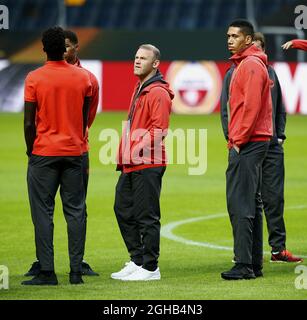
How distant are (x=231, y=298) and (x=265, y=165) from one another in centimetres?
291

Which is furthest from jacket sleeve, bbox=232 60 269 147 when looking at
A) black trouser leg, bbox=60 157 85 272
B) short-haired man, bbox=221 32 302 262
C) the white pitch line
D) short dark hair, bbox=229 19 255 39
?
the white pitch line

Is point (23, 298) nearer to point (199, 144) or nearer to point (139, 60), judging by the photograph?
point (139, 60)

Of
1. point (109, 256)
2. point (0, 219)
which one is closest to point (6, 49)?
point (0, 219)

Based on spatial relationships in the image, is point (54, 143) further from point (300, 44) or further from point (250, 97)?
point (300, 44)

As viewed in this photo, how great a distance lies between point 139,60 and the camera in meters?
10.1

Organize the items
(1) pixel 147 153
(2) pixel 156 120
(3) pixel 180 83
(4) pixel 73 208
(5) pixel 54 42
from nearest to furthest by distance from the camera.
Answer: (5) pixel 54 42 → (4) pixel 73 208 → (2) pixel 156 120 → (1) pixel 147 153 → (3) pixel 180 83

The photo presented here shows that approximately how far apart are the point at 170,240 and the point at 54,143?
3.53 metres

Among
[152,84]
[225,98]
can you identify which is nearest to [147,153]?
[152,84]

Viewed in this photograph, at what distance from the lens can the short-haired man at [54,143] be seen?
956 cm

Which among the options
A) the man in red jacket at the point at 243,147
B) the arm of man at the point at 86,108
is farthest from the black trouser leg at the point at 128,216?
the man in red jacket at the point at 243,147

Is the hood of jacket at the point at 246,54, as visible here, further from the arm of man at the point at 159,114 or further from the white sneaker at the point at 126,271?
the white sneaker at the point at 126,271

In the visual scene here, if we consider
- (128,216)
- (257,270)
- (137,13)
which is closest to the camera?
(257,270)

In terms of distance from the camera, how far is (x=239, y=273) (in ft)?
32.7

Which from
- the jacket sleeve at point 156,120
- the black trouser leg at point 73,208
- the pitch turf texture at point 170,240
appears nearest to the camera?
the pitch turf texture at point 170,240
